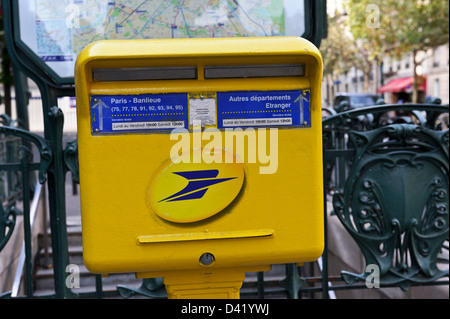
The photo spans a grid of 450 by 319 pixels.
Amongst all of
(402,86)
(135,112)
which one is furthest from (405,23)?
(135,112)

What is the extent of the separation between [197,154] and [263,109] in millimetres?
331

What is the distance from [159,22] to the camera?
133 inches

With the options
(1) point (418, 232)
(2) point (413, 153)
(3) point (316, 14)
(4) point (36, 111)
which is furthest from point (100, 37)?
(4) point (36, 111)

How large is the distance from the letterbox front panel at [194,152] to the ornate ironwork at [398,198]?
1.45 meters

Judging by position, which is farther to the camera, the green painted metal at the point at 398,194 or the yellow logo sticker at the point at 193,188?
the green painted metal at the point at 398,194

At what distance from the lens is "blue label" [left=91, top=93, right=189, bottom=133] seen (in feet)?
7.65

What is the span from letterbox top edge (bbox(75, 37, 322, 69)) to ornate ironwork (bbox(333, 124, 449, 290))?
1.58m

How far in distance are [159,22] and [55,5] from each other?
0.61 m

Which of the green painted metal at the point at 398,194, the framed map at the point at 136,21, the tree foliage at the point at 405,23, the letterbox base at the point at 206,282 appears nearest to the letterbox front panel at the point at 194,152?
the letterbox base at the point at 206,282

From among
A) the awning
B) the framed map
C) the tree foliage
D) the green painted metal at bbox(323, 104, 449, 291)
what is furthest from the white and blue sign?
the awning

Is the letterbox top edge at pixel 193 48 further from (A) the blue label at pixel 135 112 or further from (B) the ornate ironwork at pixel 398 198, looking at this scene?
(B) the ornate ironwork at pixel 398 198

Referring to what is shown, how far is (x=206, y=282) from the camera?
8.38 ft

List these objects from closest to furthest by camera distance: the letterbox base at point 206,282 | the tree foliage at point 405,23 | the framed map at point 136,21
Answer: the letterbox base at point 206,282 → the framed map at point 136,21 → the tree foliage at point 405,23

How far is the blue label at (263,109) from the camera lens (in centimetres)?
236
